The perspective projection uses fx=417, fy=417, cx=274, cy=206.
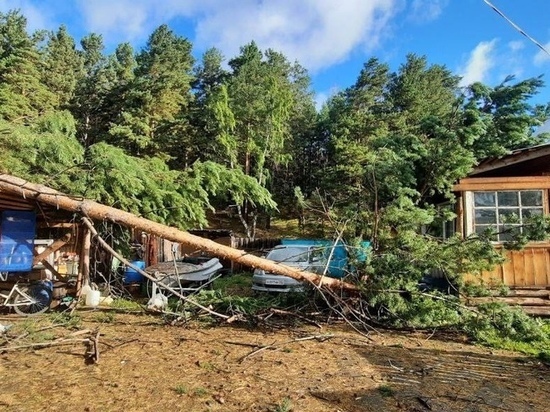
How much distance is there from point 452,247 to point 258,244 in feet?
52.8

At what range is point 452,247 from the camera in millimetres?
7199

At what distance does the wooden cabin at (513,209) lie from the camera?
8398mm

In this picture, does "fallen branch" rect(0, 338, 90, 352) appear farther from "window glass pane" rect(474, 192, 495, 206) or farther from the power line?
"window glass pane" rect(474, 192, 495, 206)

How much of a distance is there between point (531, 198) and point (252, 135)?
22.2m

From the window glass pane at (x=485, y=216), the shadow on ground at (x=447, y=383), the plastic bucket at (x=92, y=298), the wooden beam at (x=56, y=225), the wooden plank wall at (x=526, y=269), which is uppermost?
the window glass pane at (x=485, y=216)

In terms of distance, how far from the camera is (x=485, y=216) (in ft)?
29.3

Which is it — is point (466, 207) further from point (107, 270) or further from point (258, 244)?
point (258, 244)

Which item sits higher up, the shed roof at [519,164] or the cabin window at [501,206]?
the shed roof at [519,164]

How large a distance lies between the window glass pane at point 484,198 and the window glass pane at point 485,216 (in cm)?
15

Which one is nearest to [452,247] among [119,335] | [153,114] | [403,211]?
[403,211]

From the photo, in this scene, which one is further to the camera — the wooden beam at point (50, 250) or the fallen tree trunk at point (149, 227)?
the wooden beam at point (50, 250)

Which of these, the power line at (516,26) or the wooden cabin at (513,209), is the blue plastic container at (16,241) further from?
the wooden cabin at (513,209)

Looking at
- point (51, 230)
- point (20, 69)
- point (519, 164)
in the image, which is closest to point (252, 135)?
point (20, 69)

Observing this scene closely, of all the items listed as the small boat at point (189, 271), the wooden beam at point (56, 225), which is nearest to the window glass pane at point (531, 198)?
the small boat at point (189, 271)
